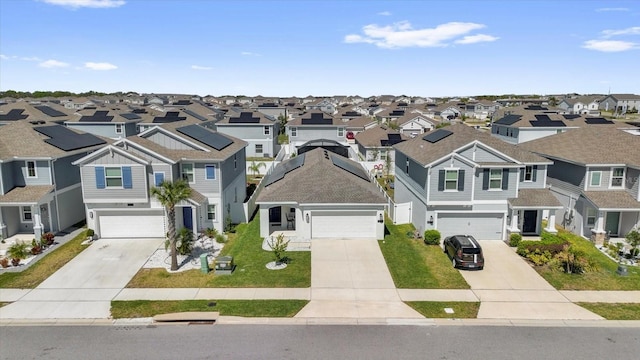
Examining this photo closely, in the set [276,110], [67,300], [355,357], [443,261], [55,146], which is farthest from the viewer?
[276,110]

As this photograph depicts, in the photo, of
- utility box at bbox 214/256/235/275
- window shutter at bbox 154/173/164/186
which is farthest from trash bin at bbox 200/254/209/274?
window shutter at bbox 154/173/164/186

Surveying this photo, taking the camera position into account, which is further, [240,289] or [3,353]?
[240,289]

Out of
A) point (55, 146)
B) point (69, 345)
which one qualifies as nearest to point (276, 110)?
point (55, 146)

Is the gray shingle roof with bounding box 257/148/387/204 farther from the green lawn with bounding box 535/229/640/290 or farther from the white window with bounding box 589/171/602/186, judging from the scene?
the white window with bounding box 589/171/602/186

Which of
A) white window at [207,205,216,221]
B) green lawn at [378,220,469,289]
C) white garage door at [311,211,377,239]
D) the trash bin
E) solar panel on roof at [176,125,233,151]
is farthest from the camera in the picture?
solar panel on roof at [176,125,233,151]

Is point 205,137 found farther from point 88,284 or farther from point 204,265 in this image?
point 88,284

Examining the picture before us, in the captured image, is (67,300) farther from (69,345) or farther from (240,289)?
(240,289)

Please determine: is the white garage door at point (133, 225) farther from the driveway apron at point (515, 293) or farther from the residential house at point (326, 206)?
the driveway apron at point (515, 293)
